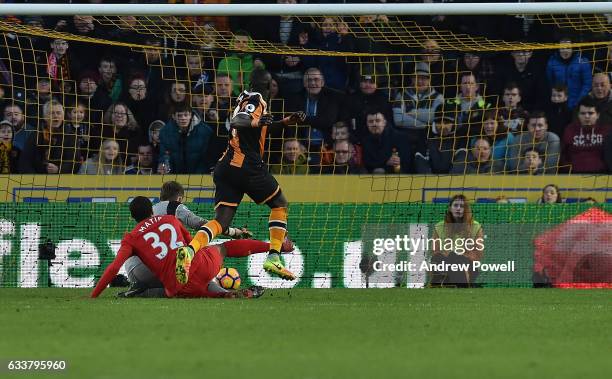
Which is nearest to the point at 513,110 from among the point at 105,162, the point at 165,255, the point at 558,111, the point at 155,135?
the point at 558,111

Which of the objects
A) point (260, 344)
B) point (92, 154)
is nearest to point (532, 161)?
point (92, 154)

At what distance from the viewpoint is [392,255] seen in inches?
603

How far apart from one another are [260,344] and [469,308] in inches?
145

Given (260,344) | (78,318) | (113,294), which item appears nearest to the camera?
(260,344)

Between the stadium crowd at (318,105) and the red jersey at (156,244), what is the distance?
200 inches

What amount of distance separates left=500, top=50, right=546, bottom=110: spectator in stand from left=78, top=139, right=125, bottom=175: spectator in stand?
535 cm

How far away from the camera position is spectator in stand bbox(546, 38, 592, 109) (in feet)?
56.3

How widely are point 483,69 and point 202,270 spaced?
7302mm

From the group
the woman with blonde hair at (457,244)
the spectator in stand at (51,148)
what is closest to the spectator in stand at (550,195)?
the woman with blonde hair at (457,244)

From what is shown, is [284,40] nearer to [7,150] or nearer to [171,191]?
[7,150]

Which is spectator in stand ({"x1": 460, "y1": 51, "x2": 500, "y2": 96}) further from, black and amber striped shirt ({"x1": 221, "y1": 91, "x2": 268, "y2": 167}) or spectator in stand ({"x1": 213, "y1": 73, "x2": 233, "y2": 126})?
black and amber striped shirt ({"x1": 221, "y1": 91, "x2": 268, "y2": 167})

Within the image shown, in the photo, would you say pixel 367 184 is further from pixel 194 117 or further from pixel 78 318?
pixel 78 318

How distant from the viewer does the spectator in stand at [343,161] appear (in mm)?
16797

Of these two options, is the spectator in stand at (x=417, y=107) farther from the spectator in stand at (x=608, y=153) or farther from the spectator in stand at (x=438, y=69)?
the spectator in stand at (x=608, y=153)
